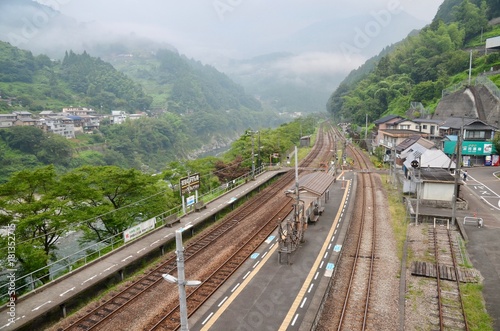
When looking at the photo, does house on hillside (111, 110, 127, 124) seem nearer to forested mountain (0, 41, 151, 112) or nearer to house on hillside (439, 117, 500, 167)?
forested mountain (0, 41, 151, 112)

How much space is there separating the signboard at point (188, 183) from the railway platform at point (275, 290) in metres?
8.06

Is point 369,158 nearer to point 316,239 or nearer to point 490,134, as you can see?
point 490,134

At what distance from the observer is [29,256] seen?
18.6 meters

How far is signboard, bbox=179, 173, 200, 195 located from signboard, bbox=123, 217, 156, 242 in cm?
385

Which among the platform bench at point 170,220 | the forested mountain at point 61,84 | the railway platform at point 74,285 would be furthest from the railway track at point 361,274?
the forested mountain at point 61,84

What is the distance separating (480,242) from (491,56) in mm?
63648

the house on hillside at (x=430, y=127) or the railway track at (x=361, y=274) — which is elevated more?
the house on hillside at (x=430, y=127)

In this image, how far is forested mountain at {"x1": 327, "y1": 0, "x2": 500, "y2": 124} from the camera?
74.6 meters

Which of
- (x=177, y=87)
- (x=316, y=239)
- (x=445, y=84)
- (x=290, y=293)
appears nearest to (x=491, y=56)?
(x=445, y=84)

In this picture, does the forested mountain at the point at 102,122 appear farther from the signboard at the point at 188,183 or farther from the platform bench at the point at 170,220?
the platform bench at the point at 170,220

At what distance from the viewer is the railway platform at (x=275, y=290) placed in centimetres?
1380

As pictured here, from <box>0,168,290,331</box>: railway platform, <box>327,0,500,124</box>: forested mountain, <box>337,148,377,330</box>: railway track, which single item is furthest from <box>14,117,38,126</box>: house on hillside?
<box>327,0,500,124</box>: forested mountain

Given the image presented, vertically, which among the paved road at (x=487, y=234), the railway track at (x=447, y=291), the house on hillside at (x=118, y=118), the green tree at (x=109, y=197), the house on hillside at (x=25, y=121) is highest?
the house on hillside at (x=118, y=118)

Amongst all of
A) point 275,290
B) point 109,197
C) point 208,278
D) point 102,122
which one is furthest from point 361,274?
point 102,122
